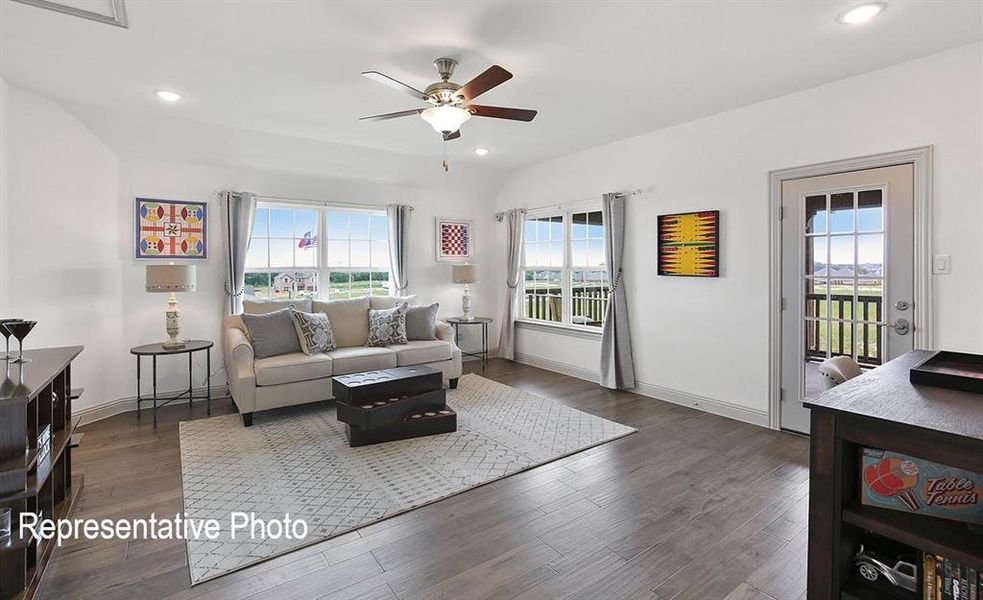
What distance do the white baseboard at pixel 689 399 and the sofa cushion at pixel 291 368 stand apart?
2.84m

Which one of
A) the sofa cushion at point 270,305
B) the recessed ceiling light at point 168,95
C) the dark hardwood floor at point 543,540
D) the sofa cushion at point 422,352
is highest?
the recessed ceiling light at point 168,95

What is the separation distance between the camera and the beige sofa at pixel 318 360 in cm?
400

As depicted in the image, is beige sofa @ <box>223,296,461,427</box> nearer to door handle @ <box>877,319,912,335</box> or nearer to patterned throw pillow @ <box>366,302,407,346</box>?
patterned throw pillow @ <box>366,302,407,346</box>

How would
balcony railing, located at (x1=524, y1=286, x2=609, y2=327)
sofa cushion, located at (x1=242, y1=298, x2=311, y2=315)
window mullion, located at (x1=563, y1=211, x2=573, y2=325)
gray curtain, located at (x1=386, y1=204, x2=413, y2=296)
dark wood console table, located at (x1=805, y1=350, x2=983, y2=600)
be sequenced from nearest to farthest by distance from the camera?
dark wood console table, located at (x1=805, y1=350, x2=983, y2=600)
sofa cushion, located at (x1=242, y1=298, x2=311, y2=315)
balcony railing, located at (x1=524, y1=286, x2=609, y2=327)
window mullion, located at (x1=563, y1=211, x2=573, y2=325)
gray curtain, located at (x1=386, y1=204, x2=413, y2=296)

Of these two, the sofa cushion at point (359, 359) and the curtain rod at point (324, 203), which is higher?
the curtain rod at point (324, 203)

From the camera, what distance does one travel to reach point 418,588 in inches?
77.0

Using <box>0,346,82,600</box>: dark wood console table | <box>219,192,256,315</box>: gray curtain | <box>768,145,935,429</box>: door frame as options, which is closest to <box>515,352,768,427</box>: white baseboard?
<box>768,145,935,429</box>: door frame

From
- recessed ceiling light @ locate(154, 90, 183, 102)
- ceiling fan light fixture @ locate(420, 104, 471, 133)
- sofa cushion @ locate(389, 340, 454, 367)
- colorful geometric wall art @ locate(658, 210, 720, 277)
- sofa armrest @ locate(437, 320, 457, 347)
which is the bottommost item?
sofa cushion @ locate(389, 340, 454, 367)

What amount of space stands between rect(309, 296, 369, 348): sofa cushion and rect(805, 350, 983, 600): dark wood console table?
4414 millimetres

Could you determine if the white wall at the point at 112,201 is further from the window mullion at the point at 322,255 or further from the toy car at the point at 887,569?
the toy car at the point at 887,569

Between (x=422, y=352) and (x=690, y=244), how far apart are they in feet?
9.21

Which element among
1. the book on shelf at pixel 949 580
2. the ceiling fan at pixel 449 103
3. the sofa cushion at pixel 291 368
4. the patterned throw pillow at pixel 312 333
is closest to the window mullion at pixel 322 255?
the patterned throw pillow at pixel 312 333

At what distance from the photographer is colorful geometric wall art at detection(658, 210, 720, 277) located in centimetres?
423

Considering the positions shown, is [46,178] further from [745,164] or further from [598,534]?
[745,164]
